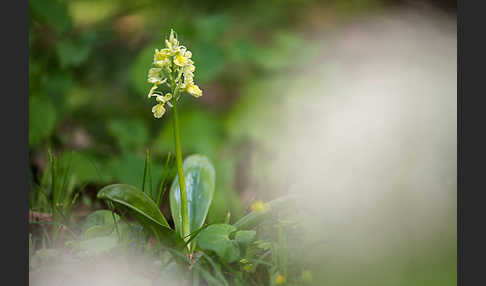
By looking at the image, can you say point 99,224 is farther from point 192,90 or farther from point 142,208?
point 192,90

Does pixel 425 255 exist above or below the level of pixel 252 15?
below

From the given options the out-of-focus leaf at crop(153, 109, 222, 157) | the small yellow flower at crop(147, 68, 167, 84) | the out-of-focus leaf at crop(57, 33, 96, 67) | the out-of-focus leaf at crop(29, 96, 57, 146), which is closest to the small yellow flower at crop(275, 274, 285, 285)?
the small yellow flower at crop(147, 68, 167, 84)

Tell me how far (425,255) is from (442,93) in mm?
445

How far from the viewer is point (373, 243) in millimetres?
601

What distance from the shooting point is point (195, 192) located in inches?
28.7

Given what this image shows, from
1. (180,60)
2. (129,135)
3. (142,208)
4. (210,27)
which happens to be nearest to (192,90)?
(180,60)

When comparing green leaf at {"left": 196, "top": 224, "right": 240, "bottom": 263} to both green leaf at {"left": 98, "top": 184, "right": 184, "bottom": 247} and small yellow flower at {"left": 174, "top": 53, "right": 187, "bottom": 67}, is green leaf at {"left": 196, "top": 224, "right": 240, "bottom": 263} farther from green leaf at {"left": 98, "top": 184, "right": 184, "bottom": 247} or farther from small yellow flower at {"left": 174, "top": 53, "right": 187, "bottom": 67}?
small yellow flower at {"left": 174, "top": 53, "right": 187, "bottom": 67}

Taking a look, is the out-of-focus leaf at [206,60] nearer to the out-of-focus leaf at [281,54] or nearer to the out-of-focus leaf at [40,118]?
the out-of-focus leaf at [281,54]

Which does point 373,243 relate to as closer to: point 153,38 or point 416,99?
point 416,99

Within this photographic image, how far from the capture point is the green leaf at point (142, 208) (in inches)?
23.3

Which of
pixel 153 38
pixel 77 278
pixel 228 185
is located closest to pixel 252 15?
pixel 153 38

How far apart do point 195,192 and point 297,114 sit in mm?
522

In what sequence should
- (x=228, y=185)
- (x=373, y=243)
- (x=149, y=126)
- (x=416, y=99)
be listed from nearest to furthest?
(x=373, y=243) < (x=416, y=99) < (x=228, y=185) < (x=149, y=126)

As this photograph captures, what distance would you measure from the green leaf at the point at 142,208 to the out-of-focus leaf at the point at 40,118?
57 centimetres
